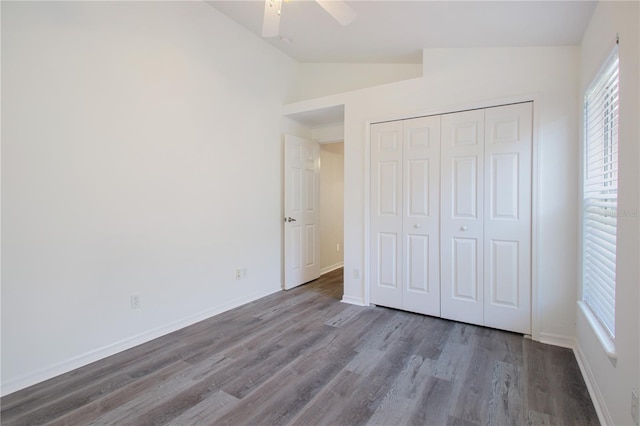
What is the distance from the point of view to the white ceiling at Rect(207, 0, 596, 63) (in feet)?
7.13

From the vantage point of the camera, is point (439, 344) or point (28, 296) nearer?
point (28, 296)

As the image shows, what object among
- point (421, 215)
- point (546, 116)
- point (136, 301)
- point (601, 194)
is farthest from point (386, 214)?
point (136, 301)

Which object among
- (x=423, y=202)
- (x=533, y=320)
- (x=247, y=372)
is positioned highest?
(x=423, y=202)

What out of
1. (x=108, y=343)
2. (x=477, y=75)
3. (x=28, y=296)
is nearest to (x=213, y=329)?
(x=108, y=343)

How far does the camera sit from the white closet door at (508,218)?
260 cm

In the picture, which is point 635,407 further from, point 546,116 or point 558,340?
point 546,116

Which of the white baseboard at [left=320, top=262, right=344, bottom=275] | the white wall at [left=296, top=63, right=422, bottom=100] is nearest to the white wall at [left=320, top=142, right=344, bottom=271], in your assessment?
the white baseboard at [left=320, top=262, right=344, bottom=275]

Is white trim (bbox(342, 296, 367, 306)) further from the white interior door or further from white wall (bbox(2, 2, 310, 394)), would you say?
white wall (bbox(2, 2, 310, 394))

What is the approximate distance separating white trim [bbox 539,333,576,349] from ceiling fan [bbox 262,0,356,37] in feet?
9.25

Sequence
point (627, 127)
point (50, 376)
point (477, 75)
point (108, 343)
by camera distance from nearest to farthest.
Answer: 1. point (627, 127)
2. point (50, 376)
3. point (108, 343)
4. point (477, 75)

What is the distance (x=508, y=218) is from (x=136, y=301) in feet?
10.5

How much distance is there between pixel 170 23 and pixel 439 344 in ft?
11.7

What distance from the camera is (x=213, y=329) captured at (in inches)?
111

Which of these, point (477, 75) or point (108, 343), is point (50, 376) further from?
point (477, 75)
